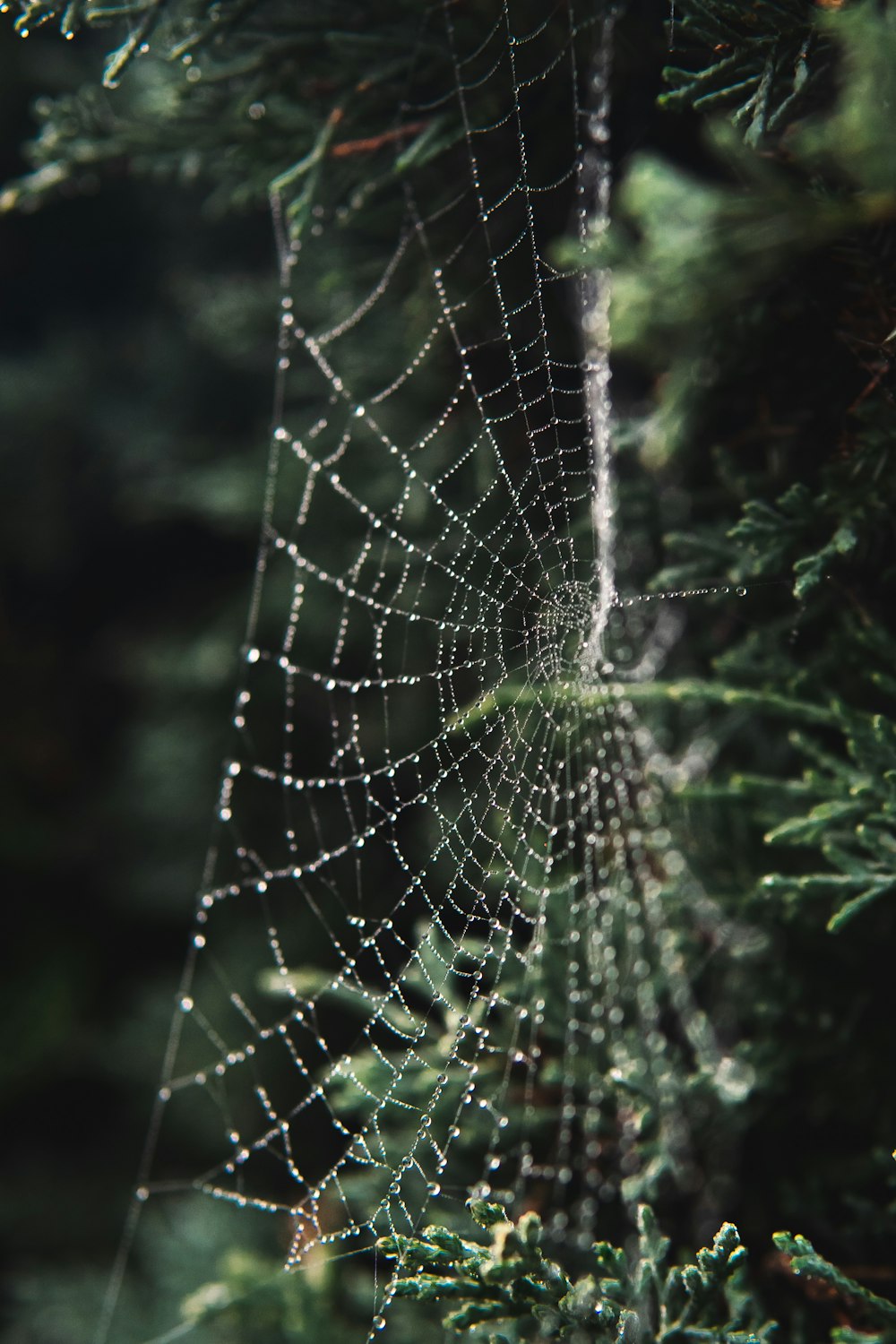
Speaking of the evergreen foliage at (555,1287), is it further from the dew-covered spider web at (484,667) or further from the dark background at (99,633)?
the dark background at (99,633)

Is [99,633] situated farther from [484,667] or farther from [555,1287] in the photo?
[555,1287]

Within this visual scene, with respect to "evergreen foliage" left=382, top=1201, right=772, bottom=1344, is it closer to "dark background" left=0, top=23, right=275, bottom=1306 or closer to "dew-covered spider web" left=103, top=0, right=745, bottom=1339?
"dew-covered spider web" left=103, top=0, right=745, bottom=1339

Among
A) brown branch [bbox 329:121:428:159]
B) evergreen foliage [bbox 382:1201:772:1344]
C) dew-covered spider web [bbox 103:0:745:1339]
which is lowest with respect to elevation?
evergreen foliage [bbox 382:1201:772:1344]

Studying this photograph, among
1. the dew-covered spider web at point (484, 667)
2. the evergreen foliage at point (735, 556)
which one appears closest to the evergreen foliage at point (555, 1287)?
the evergreen foliage at point (735, 556)

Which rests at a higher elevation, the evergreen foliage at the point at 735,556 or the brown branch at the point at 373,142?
the brown branch at the point at 373,142

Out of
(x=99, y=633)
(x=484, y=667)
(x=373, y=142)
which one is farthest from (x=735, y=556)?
(x=99, y=633)

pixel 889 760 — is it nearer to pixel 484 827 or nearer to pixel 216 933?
pixel 484 827

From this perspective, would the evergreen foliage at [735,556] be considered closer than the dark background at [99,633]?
Yes

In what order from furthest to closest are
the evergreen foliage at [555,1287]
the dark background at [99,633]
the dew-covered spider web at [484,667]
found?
the dark background at [99,633]
the dew-covered spider web at [484,667]
the evergreen foliage at [555,1287]

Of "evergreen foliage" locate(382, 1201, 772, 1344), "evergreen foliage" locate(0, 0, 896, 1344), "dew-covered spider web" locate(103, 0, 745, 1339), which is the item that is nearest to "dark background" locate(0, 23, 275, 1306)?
"dew-covered spider web" locate(103, 0, 745, 1339)

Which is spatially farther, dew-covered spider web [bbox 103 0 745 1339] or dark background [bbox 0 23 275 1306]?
dark background [bbox 0 23 275 1306]
